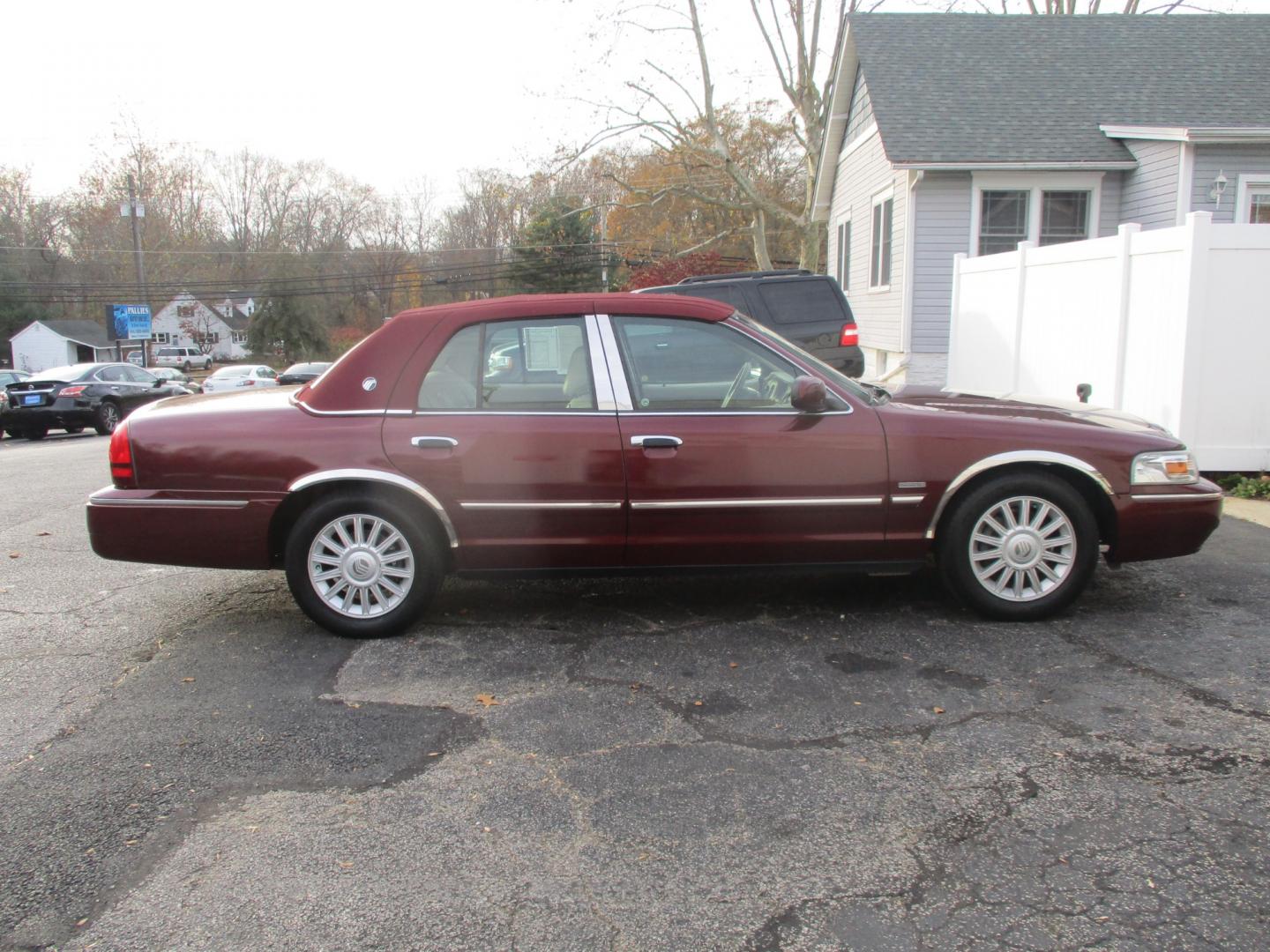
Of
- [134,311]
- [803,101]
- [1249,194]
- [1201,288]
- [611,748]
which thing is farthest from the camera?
[134,311]

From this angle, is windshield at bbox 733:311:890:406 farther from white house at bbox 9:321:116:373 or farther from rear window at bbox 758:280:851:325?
white house at bbox 9:321:116:373

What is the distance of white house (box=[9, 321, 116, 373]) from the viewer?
63531mm

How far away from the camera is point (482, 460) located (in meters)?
4.66

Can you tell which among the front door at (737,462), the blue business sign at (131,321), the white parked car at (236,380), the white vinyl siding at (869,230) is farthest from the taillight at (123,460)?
the blue business sign at (131,321)

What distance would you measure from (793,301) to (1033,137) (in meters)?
6.05

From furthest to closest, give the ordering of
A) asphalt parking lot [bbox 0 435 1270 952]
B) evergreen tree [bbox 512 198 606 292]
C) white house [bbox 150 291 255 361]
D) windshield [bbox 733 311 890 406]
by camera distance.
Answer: white house [bbox 150 291 255 361] → evergreen tree [bbox 512 198 606 292] → windshield [bbox 733 311 890 406] → asphalt parking lot [bbox 0 435 1270 952]

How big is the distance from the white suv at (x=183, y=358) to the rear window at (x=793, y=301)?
2431 inches

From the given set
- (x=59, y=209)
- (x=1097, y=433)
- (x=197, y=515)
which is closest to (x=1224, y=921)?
(x=1097, y=433)

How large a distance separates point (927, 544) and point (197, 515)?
11.7 ft

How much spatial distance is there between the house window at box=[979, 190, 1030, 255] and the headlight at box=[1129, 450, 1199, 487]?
11.1 meters

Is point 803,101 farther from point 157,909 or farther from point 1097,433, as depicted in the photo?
point 157,909

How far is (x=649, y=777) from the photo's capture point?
3316 millimetres

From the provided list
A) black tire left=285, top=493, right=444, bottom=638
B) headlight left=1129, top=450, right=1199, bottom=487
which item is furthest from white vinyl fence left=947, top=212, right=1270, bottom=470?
black tire left=285, top=493, right=444, bottom=638

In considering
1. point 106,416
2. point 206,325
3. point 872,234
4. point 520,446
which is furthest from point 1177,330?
point 206,325
